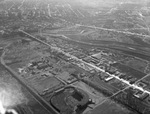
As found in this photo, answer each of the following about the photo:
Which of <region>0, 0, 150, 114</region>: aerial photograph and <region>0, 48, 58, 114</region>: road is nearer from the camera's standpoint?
<region>0, 48, 58, 114</region>: road

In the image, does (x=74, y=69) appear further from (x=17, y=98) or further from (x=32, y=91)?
(x=17, y=98)

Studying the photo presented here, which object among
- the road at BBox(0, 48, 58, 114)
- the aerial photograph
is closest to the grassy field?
the aerial photograph

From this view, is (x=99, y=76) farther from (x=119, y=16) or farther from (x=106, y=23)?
(x=119, y=16)

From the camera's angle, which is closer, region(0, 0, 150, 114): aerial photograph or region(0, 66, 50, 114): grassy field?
region(0, 66, 50, 114): grassy field

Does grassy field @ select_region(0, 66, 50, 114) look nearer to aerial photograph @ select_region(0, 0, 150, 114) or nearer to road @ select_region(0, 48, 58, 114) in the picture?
aerial photograph @ select_region(0, 0, 150, 114)

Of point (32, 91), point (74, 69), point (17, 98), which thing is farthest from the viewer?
point (74, 69)

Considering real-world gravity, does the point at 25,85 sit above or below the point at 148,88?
below

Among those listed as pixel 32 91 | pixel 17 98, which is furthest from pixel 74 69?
pixel 17 98

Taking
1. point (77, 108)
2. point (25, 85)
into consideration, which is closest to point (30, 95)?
point (25, 85)
